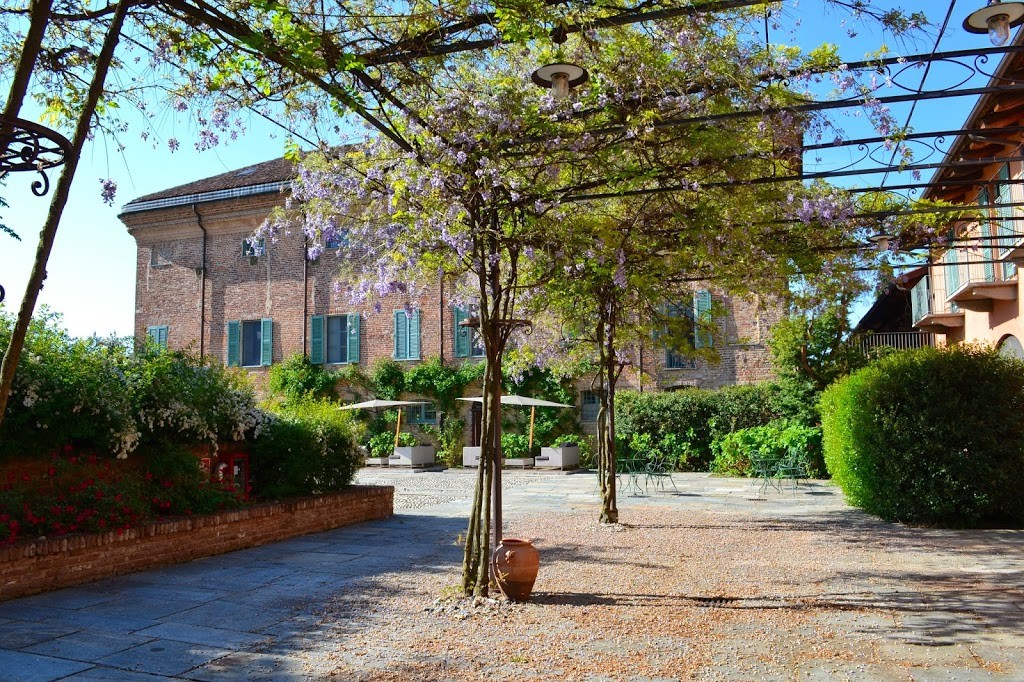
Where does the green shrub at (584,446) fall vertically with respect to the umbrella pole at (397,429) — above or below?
below

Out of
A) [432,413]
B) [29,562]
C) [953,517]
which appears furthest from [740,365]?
[29,562]

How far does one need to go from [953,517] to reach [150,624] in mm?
9844

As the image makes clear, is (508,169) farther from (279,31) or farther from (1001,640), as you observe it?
(1001,640)

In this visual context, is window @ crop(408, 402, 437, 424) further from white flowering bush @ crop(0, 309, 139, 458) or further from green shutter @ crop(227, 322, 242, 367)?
white flowering bush @ crop(0, 309, 139, 458)

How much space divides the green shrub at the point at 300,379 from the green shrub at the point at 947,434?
755 inches

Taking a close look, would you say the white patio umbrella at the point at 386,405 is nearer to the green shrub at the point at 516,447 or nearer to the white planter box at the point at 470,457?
the white planter box at the point at 470,457

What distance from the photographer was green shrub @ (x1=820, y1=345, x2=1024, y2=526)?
10.3 m

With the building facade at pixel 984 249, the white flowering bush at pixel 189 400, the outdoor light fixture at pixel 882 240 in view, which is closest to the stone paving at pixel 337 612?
the white flowering bush at pixel 189 400

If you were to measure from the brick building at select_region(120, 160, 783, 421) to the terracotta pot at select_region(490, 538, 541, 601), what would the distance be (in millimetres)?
17967

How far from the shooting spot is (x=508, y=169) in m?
7.32

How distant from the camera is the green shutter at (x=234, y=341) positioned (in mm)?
28375

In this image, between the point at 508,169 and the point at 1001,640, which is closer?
the point at 1001,640

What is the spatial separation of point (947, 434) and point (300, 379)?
20.9 metres

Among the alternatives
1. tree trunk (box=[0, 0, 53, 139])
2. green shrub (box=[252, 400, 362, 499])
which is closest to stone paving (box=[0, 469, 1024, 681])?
green shrub (box=[252, 400, 362, 499])
